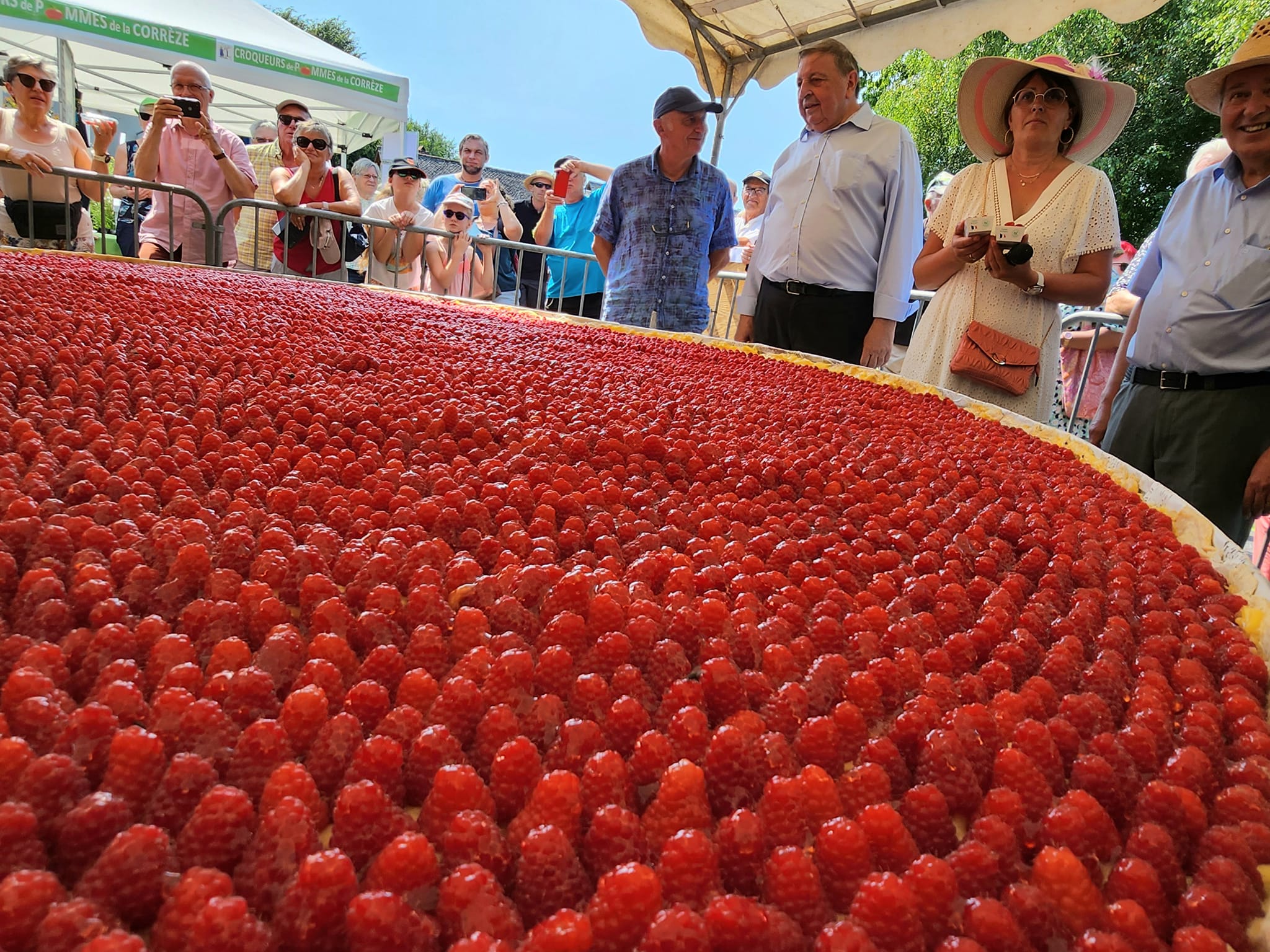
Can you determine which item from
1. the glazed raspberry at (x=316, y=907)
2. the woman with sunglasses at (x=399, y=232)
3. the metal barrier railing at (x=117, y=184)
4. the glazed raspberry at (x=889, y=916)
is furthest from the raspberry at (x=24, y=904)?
the woman with sunglasses at (x=399, y=232)

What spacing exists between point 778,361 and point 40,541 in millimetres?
2639

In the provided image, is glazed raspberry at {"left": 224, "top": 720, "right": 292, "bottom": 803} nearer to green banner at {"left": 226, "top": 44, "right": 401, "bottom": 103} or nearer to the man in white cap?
the man in white cap

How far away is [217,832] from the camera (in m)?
0.63

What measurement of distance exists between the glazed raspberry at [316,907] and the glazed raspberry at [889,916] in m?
0.39

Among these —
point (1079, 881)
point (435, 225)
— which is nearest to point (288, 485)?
point (1079, 881)

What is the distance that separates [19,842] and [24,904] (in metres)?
0.07

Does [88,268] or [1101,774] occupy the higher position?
[88,268]

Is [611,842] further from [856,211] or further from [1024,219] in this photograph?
[856,211]

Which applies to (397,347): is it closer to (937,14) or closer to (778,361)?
(778,361)

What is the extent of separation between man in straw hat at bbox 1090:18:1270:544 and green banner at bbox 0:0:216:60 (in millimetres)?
9466

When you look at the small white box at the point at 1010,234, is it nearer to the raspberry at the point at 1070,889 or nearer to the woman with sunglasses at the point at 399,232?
the raspberry at the point at 1070,889

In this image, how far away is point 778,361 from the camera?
3.23 m

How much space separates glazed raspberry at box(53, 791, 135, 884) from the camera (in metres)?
0.61

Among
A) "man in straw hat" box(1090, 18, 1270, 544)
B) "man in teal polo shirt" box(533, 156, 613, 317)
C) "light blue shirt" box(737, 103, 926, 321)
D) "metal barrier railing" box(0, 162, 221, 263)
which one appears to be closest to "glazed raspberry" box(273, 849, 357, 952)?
"man in straw hat" box(1090, 18, 1270, 544)
